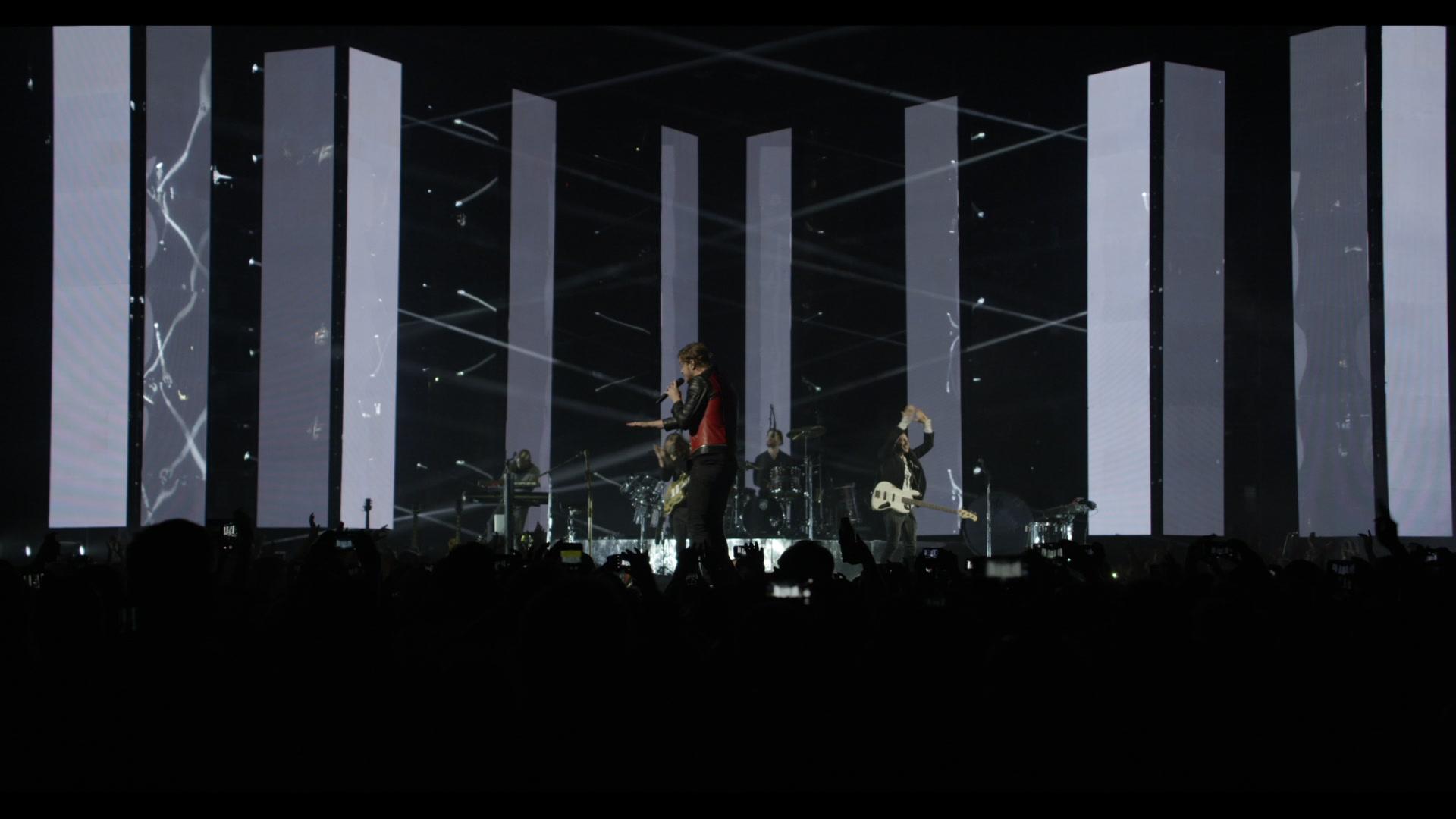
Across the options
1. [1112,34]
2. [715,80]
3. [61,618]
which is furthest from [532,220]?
[61,618]

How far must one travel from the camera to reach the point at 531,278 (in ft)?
36.5

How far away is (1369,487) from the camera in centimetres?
938

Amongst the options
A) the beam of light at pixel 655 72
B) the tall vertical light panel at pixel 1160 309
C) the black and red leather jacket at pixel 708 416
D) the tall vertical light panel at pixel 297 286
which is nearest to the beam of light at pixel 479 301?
the tall vertical light panel at pixel 297 286

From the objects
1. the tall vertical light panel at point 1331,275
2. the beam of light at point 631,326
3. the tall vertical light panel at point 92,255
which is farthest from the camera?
the beam of light at point 631,326

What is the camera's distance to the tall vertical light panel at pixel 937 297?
1084 cm

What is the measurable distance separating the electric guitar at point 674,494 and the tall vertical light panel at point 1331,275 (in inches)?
203

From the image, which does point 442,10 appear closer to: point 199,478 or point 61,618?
point 61,618

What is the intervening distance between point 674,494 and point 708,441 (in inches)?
139

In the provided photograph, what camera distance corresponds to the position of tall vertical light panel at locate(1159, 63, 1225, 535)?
967 centimetres

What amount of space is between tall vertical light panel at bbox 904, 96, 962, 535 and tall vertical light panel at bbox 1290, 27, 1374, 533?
2.90m

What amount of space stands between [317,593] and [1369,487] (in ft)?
30.4

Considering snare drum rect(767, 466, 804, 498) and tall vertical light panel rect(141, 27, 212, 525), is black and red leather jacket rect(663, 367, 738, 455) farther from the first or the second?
tall vertical light panel rect(141, 27, 212, 525)

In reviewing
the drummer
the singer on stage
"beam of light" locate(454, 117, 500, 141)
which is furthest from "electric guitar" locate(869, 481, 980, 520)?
"beam of light" locate(454, 117, 500, 141)

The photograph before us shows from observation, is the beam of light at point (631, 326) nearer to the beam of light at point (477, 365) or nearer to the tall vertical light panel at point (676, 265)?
the tall vertical light panel at point (676, 265)
